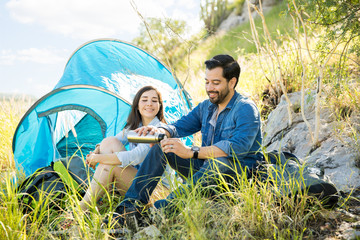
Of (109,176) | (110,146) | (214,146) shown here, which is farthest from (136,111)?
(214,146)

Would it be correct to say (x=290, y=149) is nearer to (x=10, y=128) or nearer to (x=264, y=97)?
(x=264, y=97)

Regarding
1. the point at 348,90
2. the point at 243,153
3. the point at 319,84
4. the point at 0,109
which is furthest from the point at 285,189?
the point at 0,109

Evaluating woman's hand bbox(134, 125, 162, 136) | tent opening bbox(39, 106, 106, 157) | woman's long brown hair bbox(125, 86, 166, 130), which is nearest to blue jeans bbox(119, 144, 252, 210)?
woman's hand bbox(134, 125, 162, 136)

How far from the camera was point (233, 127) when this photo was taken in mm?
2562

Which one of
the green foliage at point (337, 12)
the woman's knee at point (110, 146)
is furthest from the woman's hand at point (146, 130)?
the green foliage at point (337, 12)

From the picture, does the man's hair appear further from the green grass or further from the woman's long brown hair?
the green grass

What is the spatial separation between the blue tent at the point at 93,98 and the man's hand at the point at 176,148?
132cm

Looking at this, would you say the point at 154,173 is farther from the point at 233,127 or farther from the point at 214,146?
the point at 233,127

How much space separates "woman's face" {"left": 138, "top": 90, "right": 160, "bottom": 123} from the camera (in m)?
3.13

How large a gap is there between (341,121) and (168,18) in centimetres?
185

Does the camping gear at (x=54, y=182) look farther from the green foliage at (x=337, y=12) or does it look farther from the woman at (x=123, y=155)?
the green foliage at (x=337, y=12)

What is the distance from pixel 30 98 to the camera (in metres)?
5.79

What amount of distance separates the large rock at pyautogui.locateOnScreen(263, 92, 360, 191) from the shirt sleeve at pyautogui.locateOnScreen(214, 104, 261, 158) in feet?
0.64

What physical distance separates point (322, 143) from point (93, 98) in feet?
7.30
